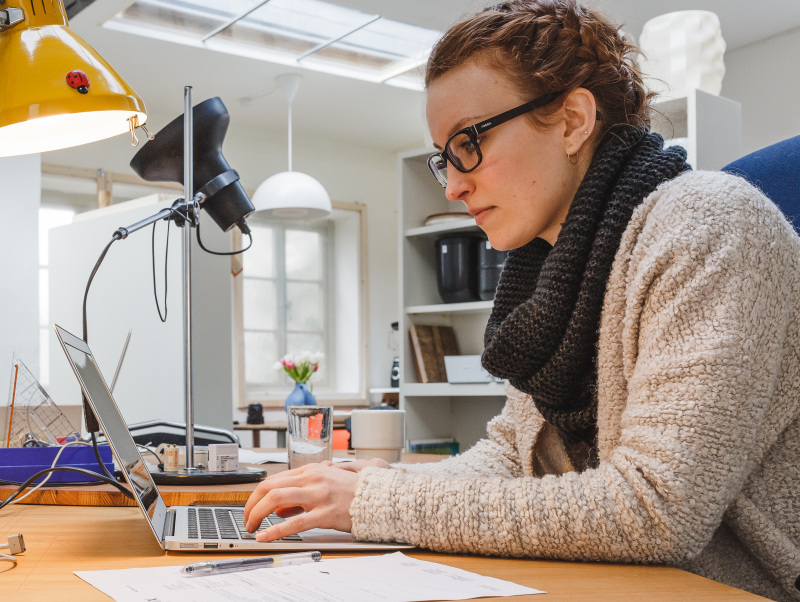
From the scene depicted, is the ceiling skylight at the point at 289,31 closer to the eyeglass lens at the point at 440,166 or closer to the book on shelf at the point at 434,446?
the book on shelf at the point at 434,446

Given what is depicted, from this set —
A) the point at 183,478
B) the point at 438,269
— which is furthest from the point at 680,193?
the point at 438,269

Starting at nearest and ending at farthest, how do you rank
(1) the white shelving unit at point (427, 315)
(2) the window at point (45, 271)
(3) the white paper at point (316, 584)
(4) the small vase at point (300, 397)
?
(3) the white paper at point (316, 584)
(1) the white shelving unit at point (427, 315)
(4) the small vase at point (300, 397)
(2) the window at point (45, 271)

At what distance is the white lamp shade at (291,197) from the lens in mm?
4809

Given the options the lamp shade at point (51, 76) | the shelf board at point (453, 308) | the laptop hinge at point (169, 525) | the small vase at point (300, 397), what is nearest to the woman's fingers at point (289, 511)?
the laptop hinge at point (169, 525)

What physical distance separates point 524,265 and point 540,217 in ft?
0.37

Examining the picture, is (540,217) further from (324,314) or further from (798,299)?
(324,314)

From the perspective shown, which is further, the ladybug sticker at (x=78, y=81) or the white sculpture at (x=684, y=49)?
the white sculpture at (x=684, y=49)

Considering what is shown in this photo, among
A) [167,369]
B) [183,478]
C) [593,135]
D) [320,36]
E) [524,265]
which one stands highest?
[320,36]

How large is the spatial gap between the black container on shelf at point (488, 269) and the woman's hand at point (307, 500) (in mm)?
2424

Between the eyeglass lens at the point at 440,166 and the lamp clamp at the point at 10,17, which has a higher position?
the lamp clamp at the point at 10,17

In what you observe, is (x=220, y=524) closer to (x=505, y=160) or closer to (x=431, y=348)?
(x=505, y=160)

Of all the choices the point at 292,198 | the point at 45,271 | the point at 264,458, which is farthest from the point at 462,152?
the point at 45,271

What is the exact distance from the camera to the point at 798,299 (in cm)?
82

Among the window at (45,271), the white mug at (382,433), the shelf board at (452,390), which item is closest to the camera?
the white mug at (382,433)
